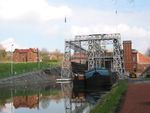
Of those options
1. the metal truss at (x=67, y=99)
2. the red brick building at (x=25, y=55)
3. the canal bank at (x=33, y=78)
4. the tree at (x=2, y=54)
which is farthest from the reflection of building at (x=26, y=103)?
the red brick building at (x=25, y=55)

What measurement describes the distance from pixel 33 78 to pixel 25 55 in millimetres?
52478

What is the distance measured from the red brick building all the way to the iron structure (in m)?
53.8

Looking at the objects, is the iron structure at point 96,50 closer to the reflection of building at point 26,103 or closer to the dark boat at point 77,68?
the dark boat at point 77,68

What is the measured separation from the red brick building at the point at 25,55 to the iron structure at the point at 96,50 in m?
53.8

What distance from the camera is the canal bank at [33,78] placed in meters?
70.4

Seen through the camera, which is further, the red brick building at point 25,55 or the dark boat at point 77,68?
the red brick building at point 25,55

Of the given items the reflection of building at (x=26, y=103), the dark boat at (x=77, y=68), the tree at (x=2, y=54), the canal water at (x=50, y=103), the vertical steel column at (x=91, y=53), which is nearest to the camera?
the canal water at (x=50, y=103)

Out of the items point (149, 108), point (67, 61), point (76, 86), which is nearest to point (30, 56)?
point (67, 61)

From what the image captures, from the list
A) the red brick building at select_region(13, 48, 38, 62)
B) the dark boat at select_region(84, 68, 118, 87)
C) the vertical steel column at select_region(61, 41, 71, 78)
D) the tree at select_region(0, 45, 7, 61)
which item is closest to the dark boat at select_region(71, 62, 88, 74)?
the vertical steel column at select_region(61, 41, 71, 78)

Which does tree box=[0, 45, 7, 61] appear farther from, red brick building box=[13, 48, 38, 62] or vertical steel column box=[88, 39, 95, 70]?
vertical steel column box=[88, 39, 95, 70]

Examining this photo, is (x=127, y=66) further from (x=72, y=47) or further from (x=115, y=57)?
(x=72, y=47)

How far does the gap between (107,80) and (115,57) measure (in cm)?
1553

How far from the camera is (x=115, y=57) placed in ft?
247

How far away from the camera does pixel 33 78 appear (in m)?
83.2
